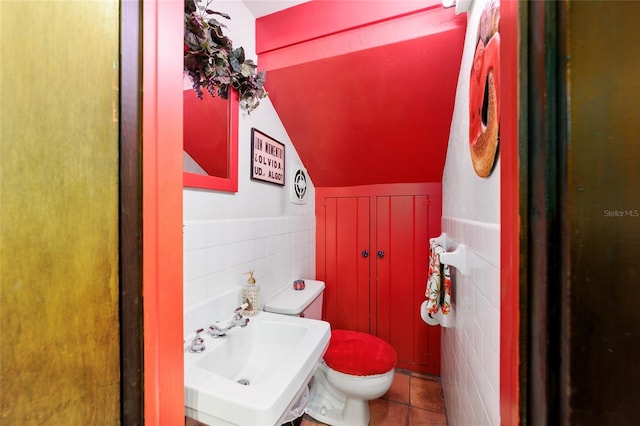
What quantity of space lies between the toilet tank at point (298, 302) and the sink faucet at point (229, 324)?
257 millimetres

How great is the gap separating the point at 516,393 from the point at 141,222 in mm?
654

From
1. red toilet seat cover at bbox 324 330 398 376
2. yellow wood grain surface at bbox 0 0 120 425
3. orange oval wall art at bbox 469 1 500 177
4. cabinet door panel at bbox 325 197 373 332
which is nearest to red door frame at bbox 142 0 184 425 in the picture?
yellow wood grain surface at bbox 0 0 120 425

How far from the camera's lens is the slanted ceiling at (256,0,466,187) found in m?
1.16

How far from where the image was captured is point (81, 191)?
381 mm

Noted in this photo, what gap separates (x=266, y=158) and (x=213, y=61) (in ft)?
1.87

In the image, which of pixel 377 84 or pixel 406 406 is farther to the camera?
pixel 406 406

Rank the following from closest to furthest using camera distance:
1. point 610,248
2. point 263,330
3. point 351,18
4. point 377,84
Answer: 1. point 610,248
2. point 263,330
3. point 351,18
4. point 377,84

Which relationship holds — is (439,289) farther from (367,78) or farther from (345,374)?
(367,78)

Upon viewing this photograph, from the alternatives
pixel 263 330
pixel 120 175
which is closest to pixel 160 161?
pixel 120 175

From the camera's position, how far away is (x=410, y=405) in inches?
62.5

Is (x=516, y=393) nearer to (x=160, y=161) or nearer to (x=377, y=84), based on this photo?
(x=160, y=161)

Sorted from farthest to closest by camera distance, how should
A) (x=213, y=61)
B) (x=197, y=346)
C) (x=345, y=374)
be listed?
(x=345, y=374) < (x=213, y=61) < (x=197, y=346)

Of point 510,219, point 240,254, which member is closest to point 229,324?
point 240,254

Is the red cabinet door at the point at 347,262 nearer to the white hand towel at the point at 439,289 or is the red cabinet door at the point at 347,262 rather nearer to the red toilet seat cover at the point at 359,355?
the red toilet seat cover at the point at 359,355
